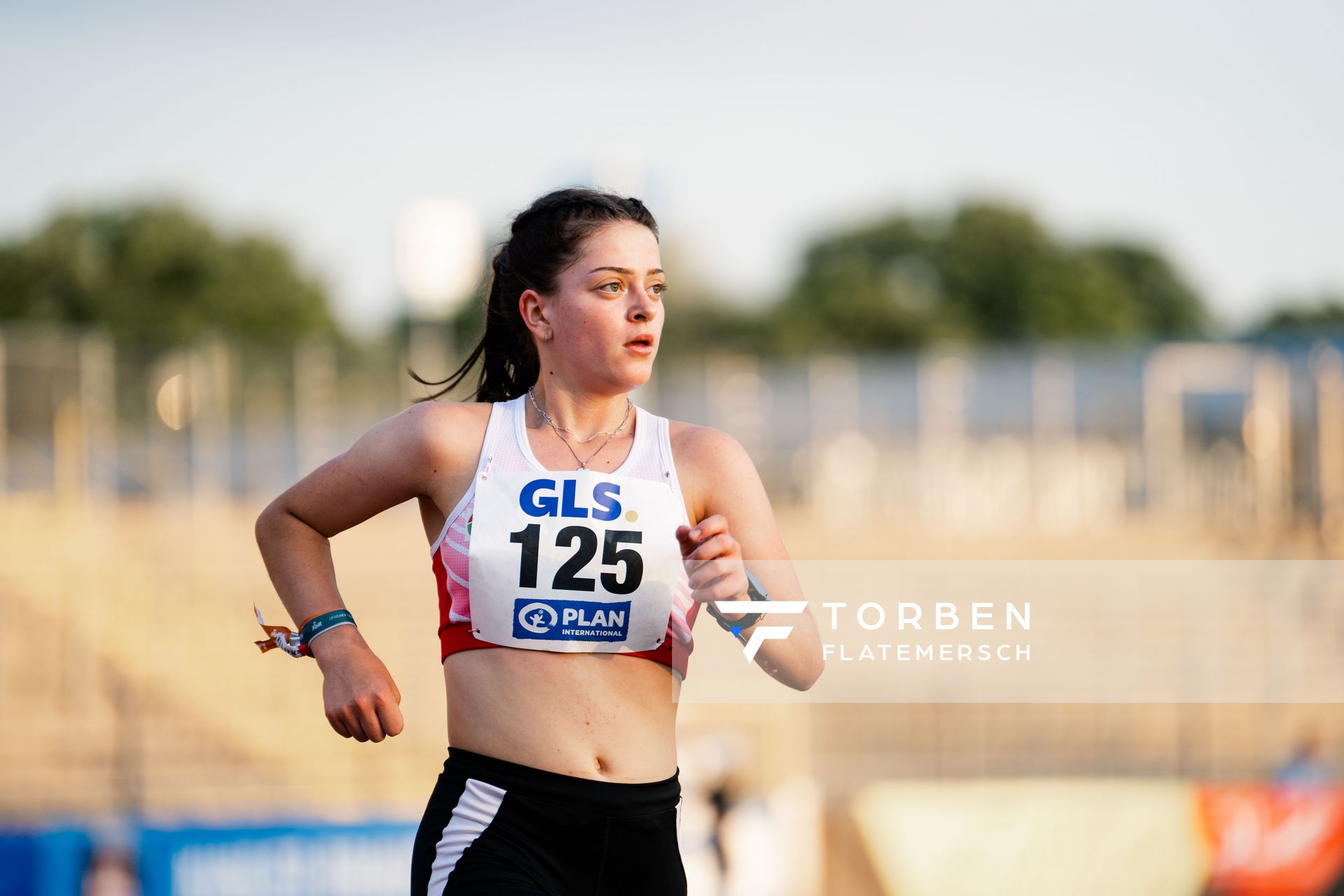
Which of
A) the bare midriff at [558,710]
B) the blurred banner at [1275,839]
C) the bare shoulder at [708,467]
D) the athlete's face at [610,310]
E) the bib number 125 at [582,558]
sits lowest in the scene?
the blurred banner at [1275,839]

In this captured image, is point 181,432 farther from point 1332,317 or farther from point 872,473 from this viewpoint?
point 1332,317

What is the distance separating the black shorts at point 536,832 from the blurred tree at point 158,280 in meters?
36.5

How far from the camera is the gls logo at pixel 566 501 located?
9.27 ft

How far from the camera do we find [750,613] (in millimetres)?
2643

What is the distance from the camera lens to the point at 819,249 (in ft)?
237

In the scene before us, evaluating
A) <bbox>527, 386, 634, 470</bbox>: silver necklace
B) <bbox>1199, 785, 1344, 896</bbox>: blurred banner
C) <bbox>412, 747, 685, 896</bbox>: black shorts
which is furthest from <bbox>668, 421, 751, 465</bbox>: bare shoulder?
<bbox>1199, 785, 1344, 896</bbox>: blurred banner

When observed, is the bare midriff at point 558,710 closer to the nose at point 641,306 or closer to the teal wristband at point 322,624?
the teal wristband at point 322,624

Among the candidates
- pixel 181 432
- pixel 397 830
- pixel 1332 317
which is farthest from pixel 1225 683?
pixel 1332 317

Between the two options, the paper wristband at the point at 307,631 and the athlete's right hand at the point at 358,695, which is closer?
the athlete's right hand at the point at 358,695

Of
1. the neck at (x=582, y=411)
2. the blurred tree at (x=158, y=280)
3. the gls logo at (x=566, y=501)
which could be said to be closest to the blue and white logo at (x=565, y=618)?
the gls logo at (x=566, y=501)

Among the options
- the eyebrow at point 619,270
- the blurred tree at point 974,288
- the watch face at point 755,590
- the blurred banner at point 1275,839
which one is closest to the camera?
the watch face at point 755,590

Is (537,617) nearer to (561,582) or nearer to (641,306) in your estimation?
(561,582)

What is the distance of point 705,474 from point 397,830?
301 inches

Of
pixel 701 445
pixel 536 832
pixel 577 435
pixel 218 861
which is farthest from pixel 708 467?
pixel 218 861
